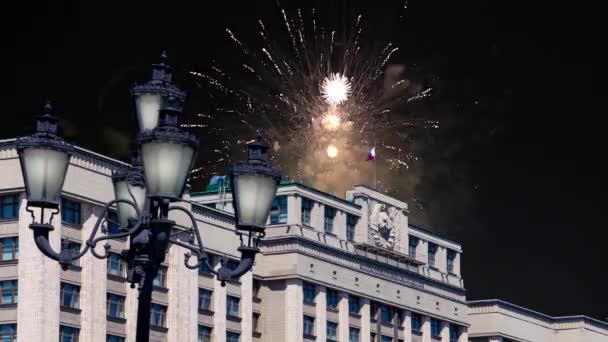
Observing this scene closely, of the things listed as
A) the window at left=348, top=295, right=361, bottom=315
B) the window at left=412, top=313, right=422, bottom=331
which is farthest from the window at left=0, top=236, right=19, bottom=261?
the window at left=412, top=313, right=422, bottom=331

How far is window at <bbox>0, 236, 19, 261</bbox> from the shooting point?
313 feet

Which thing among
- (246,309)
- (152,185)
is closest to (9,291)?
(246,309)

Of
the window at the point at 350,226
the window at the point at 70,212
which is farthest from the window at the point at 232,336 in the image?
the window at the point at 70,212

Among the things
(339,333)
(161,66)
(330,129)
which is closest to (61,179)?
(161,66)

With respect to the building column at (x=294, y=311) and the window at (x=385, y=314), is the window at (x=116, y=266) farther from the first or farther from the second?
the window at (x=385, y=314)

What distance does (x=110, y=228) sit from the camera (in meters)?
102

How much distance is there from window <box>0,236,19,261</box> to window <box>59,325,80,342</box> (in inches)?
185

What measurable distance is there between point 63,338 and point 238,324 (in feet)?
61.4

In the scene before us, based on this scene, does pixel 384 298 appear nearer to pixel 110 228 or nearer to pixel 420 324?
pixel 420 324

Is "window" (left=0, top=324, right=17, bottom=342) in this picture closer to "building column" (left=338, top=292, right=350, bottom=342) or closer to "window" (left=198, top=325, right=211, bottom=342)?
"window" (left=198, top=325, right=211, bottom=342)

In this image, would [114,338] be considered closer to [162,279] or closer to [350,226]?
[162,279]

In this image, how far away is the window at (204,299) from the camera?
108188mm

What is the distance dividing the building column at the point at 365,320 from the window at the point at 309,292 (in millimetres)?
6181

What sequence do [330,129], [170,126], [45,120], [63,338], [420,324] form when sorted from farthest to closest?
[420,324], [330,129], [63,338], [45,120], [170,126]
